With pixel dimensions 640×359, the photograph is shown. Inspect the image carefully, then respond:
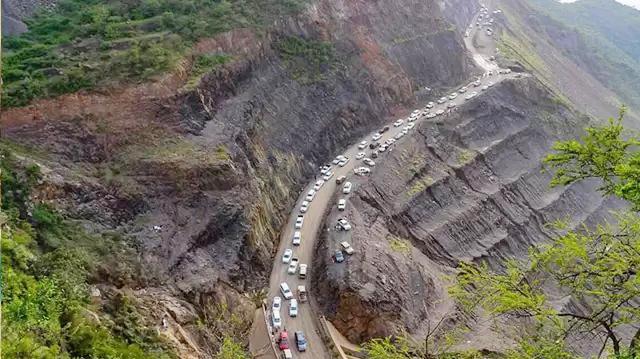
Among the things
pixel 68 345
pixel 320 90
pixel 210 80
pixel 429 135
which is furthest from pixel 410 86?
pixel 68 345

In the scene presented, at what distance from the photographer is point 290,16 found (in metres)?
70.0

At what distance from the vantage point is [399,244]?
2094 inches

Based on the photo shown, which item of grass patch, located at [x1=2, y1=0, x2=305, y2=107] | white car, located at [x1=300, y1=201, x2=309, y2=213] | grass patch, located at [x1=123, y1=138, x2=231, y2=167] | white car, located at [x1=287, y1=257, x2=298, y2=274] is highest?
grass patch, located at [x1=2, y1=0, x2=305, y2=107]

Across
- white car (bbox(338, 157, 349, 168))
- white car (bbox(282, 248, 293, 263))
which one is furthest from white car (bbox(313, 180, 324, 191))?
white car (bbox(282, 248, 293, 263))

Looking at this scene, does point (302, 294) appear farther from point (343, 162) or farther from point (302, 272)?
point (343, 162)

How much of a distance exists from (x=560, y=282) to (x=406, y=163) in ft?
169

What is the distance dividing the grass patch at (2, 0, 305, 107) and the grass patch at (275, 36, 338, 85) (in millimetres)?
3755

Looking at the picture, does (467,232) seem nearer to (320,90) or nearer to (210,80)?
(320,90)

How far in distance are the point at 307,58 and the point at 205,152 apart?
83.2 ft

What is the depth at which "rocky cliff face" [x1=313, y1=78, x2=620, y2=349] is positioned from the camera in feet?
152

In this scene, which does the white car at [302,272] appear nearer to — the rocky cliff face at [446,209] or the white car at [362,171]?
the rocky cliff face at [446,209]

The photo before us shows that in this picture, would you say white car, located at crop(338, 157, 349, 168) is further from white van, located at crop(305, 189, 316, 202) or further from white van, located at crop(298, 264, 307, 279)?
white van, located at crop(298, 264, 307, 279)

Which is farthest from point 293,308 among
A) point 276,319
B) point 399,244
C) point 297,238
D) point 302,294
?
point 399,244

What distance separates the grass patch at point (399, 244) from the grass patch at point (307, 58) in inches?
908
